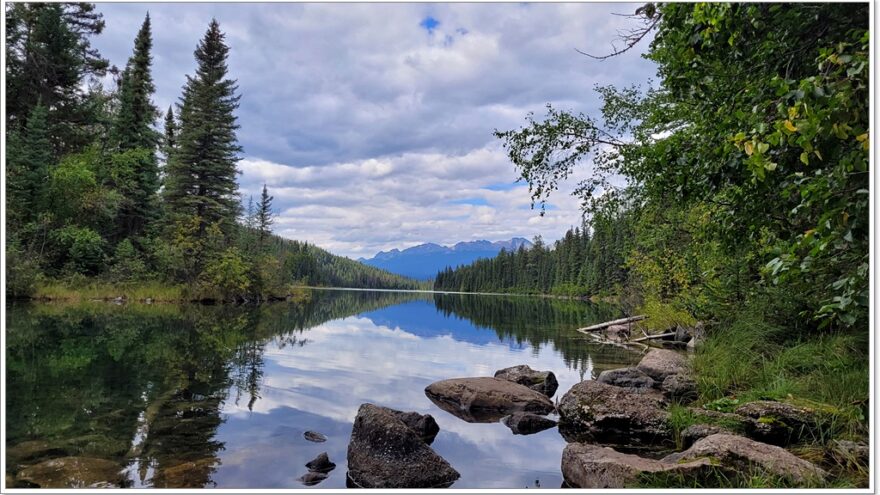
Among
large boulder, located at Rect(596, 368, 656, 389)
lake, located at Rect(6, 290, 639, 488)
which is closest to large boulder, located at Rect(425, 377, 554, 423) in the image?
lake, located at Rect(6, 290, 639, 488)

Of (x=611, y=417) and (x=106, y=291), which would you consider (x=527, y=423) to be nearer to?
(x=611, y=417)

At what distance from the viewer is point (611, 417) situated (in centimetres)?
823

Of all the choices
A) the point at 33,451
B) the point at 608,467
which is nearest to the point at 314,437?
the point at 33,451

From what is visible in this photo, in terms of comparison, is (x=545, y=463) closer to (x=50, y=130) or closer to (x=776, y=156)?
(x=776, y=156)

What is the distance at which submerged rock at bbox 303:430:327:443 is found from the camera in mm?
7918

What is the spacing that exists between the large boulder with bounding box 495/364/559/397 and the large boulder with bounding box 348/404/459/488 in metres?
6.18

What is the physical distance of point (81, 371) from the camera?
11336 millimetres

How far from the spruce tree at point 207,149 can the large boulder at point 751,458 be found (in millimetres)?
40030

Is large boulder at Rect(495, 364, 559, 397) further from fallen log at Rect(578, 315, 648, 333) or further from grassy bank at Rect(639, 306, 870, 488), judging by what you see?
fallen log at Rect(578, 315, 648, 333)

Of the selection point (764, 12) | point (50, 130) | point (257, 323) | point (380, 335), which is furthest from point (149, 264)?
point (764, 12)

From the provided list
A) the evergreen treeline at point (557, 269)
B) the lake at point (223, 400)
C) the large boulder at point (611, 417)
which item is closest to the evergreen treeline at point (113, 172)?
Result: the lake at point (223, 400)

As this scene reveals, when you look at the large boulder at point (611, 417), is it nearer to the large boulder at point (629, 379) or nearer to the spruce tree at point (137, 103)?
the large boulder at point (629, 379)

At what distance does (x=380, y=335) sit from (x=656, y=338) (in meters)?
13.2

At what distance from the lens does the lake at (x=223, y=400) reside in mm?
6457
